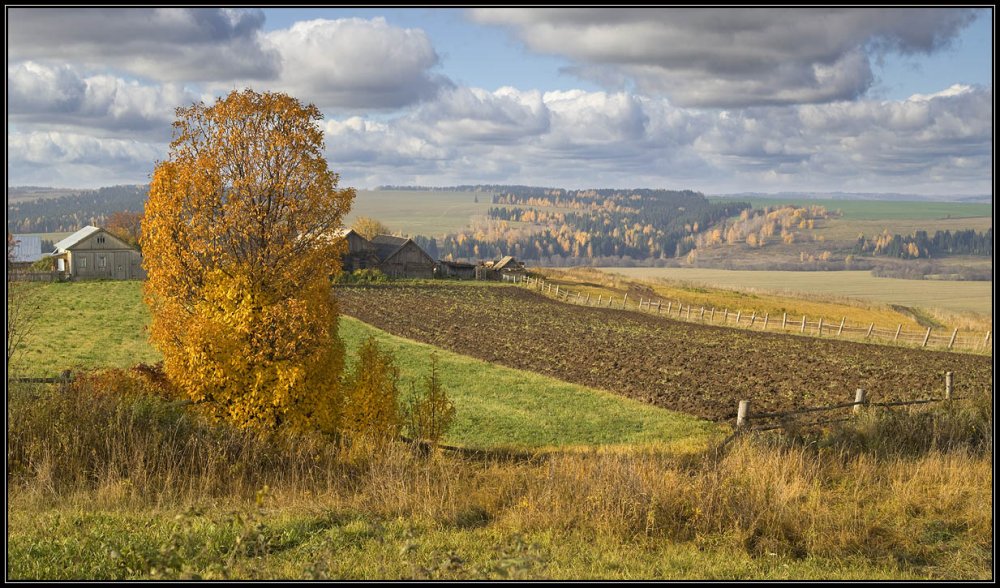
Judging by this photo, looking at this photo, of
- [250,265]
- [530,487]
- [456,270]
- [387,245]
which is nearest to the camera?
[530,487]

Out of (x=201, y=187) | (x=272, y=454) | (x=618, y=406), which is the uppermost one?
(x=201, y=187)

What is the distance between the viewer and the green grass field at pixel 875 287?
3610 inches

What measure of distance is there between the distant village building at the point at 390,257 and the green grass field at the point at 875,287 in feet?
124

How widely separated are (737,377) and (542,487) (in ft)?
74.7

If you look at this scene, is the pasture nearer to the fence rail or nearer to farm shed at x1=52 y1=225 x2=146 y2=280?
the fence rail

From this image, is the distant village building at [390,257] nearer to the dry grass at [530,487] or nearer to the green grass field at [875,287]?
the green grass field at [875,287]

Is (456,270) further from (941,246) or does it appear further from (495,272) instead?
(941,246)

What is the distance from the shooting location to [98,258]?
72.6 metres

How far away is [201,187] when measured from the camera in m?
15.6

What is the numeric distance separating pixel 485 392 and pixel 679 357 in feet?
38.8

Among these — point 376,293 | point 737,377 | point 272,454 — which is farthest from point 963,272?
Answer: point 272,454

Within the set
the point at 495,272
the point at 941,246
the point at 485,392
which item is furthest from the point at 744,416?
the point at 941,246

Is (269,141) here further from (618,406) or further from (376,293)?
(376,293)

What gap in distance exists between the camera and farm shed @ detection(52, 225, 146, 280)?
7150cm
